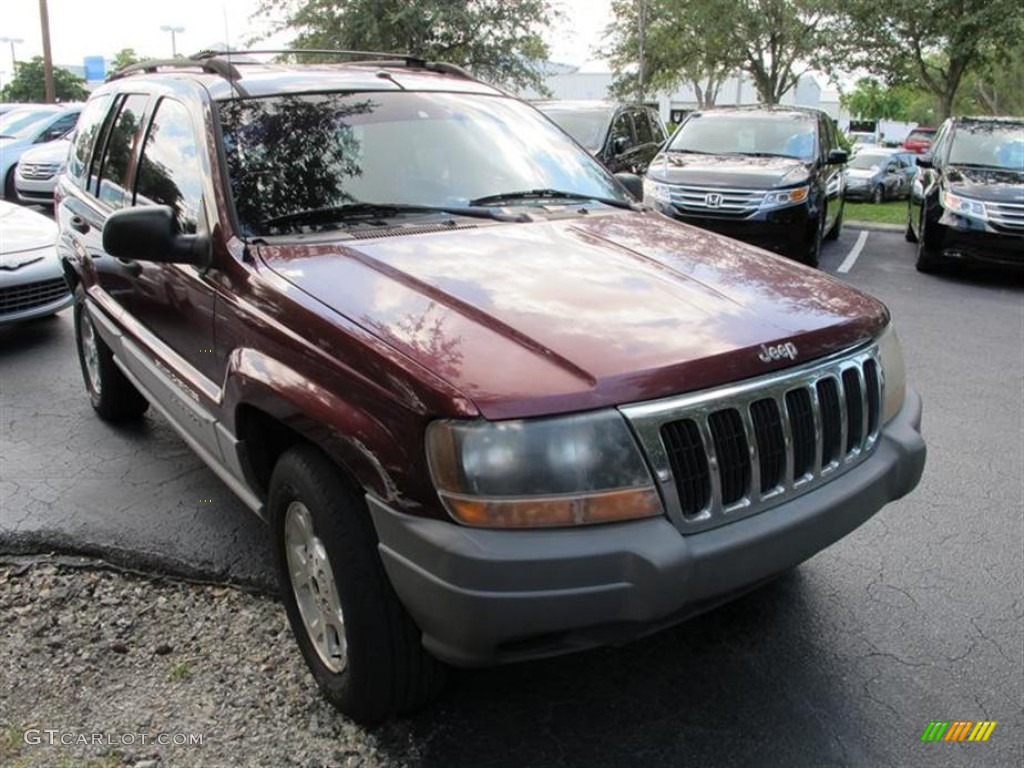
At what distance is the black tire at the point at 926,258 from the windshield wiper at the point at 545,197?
723 centimetres

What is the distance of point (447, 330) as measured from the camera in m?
2.31

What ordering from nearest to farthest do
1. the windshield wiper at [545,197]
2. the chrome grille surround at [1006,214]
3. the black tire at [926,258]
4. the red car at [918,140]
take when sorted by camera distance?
the windshield wiper at [545,197], the chrome grille surround at [1006,214], the black tire at [926,258], the red car at [918,140]

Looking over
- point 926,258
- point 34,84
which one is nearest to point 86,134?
point 926,258

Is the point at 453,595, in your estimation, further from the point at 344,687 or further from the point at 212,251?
the point at 212,251

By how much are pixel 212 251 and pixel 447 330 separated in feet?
3.53

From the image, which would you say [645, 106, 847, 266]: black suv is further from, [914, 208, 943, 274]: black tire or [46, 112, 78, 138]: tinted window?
[46, 112, 78, 138]: tinted window

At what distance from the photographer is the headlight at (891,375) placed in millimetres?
2785

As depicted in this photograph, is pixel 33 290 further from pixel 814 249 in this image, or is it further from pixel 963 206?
pixel 963 206

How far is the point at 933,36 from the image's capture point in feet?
66.7

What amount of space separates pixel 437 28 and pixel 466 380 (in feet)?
66.1

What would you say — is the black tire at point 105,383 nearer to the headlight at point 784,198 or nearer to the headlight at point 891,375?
the headlight at point 891,375

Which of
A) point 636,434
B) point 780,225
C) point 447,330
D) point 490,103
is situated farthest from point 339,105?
point 780,225

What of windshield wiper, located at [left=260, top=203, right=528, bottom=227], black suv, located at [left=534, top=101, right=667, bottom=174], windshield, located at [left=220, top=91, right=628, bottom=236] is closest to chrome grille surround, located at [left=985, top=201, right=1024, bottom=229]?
black suv, located at [left=534, top=101, right=667, bottom=174]

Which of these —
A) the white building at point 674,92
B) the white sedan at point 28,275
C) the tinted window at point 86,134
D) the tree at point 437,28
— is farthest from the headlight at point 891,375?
the white building at point 674,92
